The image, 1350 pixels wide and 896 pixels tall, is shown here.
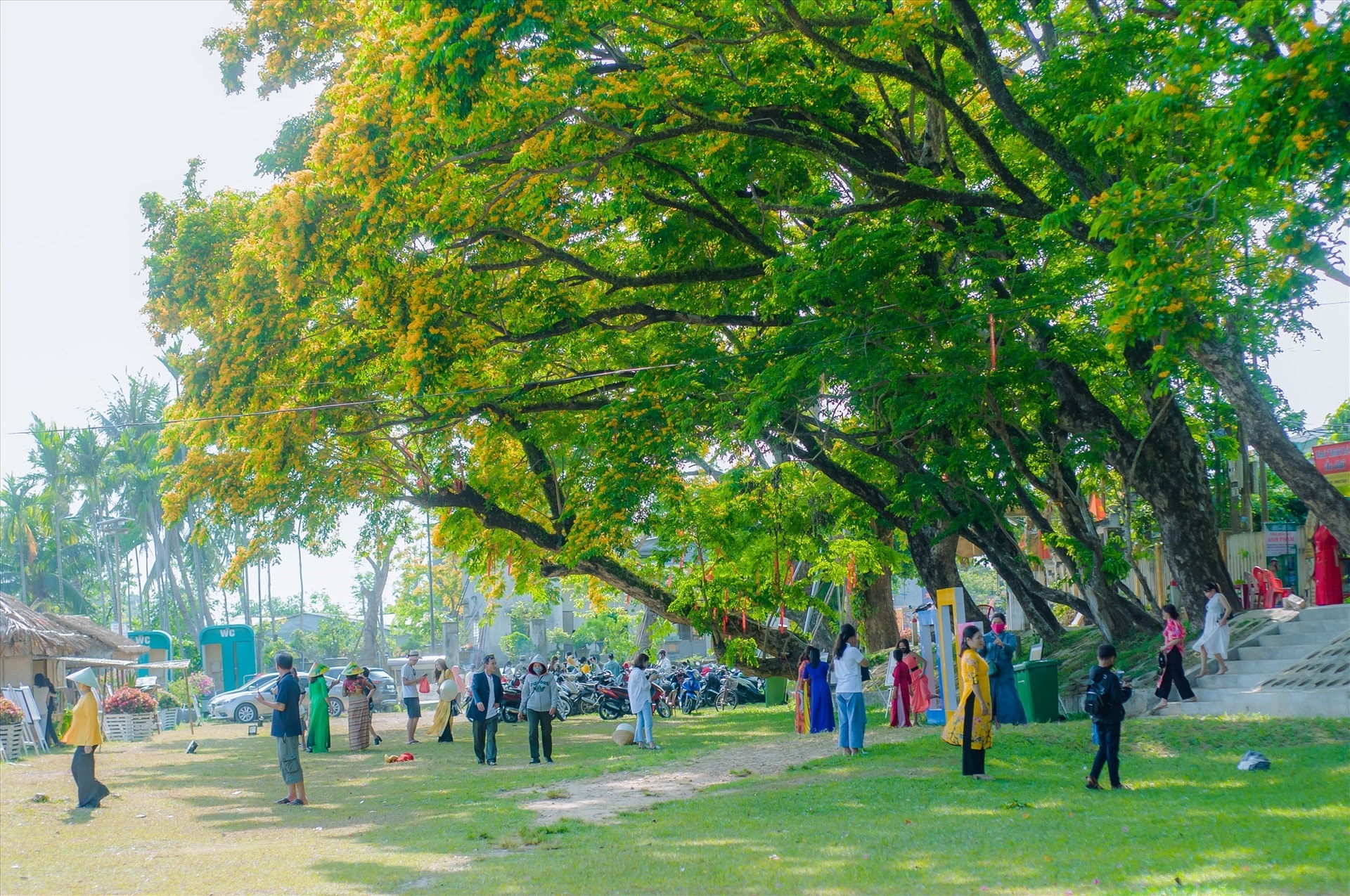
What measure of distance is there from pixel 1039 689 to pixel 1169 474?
12.4 ft

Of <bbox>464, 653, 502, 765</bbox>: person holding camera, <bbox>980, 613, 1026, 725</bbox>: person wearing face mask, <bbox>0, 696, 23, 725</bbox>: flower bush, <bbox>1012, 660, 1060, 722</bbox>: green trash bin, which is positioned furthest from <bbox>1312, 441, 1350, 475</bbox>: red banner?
<bbox>0, 696, 23, 725</bbox>: flower bush

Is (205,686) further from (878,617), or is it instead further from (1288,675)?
(1288,675)

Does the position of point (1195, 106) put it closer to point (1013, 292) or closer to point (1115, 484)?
point (1013, 292)

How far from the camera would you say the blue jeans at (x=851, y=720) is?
50.0ft

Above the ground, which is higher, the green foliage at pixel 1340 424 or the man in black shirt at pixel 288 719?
the green foliage at pixel 1340 424

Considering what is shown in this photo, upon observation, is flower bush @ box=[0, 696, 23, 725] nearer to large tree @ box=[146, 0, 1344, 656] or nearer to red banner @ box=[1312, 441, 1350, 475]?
large tree @ box=[146, 0, 1344, 656]

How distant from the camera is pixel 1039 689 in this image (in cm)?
1795

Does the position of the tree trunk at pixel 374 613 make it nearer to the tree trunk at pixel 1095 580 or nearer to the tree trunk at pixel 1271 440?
the tree trunk at pixel 1095 580

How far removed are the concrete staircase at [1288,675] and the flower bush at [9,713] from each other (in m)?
19.0

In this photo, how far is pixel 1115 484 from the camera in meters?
22.2

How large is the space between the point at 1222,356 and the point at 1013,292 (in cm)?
344

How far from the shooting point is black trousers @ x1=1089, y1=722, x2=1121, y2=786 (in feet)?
35.2

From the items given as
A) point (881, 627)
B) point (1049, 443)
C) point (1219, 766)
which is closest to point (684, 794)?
point (1219, 766)

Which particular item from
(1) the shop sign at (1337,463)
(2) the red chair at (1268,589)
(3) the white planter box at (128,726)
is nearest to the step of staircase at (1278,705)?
(2) the red chair at (1268,589)
